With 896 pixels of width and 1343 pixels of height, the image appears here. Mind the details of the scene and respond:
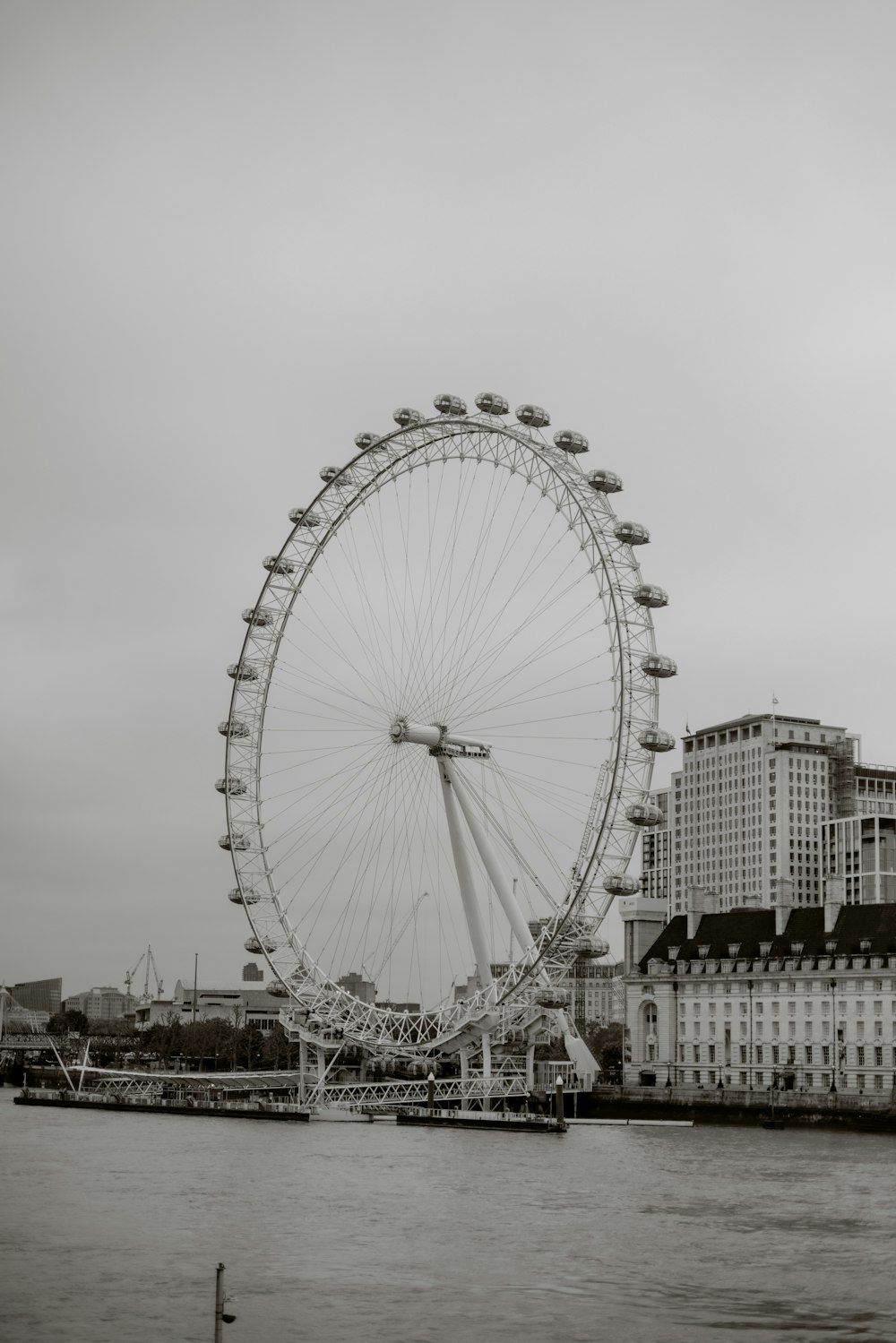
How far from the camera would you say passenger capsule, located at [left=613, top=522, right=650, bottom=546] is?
68750 millimetres

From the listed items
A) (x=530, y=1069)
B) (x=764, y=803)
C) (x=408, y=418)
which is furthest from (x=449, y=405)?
(x=764, y=803)

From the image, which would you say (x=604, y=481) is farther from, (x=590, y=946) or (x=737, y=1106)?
(x=737, y=1106)

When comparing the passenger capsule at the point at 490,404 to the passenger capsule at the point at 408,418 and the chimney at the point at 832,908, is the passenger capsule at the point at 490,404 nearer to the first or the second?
the passenger capsule at the point at 408,418

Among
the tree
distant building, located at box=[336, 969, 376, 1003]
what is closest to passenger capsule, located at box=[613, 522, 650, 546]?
the tree

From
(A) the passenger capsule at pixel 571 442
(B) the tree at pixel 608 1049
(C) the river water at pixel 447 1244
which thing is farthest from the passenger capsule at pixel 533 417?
(B) the tree at pixel 608 1049

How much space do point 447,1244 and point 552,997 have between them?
3663 centimetres

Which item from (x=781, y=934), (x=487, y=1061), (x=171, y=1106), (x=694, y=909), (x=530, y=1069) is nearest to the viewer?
(x=487, y=1061)

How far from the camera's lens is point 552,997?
75.6 metres

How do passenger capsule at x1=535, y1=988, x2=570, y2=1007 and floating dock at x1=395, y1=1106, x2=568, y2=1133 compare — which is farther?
floating dock at x1=395, y1=1106, x2=568, y2=1133

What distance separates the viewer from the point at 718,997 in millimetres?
96062

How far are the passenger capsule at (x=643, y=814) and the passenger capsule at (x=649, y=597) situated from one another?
25.1 ft

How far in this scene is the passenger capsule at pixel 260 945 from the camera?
85000 millimetres

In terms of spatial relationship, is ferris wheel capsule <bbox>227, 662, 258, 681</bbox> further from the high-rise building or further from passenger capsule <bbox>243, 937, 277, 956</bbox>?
the high-rise building

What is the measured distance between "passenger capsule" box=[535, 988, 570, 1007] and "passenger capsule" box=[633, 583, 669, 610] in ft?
56.7
